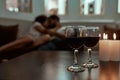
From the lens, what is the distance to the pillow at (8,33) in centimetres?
449

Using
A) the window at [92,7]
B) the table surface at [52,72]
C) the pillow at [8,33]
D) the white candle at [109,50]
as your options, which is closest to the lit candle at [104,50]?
the white candle at [109,50]

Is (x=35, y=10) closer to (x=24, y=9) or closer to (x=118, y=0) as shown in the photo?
(x=24, y=9)

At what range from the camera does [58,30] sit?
4582mm

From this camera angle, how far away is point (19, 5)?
536 centimetres

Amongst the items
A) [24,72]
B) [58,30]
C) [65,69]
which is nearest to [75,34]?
[65,69]

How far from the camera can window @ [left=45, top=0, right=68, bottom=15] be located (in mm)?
5477

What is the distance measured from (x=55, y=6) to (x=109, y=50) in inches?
167

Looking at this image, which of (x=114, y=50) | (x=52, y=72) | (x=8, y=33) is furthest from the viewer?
(x=8, y=33)

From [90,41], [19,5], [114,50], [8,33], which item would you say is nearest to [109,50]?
[114,50]

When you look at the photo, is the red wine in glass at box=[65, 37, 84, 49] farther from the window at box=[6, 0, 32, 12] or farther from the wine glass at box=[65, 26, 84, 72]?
the window at box=[6, 0, 32, 12]

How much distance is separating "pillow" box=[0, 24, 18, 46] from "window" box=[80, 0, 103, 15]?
154 centimetres

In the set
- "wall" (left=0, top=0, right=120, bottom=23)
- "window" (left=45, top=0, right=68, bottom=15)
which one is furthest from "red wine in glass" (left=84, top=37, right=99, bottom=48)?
"window" (left=45, top=0, right=68, bottom=15)

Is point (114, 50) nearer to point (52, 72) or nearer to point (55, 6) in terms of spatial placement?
point (52, 72)

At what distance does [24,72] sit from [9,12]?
4.31m
